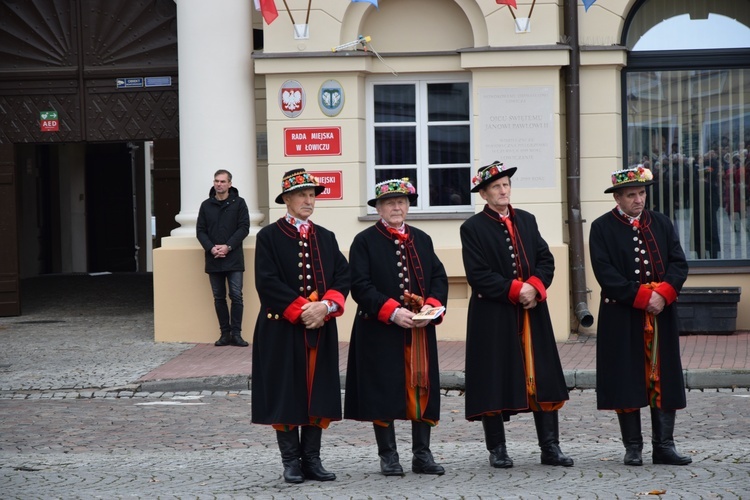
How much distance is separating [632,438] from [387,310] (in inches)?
65.3

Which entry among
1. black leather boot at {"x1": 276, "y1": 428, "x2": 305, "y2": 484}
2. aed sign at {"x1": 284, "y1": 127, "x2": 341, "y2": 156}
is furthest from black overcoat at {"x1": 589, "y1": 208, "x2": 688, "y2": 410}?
aed sign at {"x1": 284, "y1": 127, "x2": 341, "y2": 156}

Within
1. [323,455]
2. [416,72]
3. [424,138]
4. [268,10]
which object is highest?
[268,10]

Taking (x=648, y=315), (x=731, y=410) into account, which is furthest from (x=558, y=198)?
(x=648, y=315)

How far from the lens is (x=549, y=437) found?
7711 millimetres

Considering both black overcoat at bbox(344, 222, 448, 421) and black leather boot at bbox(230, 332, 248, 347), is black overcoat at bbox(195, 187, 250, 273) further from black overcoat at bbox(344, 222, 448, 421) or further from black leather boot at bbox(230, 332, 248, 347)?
black overcoat at bbox(344, 222, 448, 421)

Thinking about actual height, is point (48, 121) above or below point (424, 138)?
above

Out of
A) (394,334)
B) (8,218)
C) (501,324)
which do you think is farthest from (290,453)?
(8,218)

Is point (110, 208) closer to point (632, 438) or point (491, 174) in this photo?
point (491, 174)

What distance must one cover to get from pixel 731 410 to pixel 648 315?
8.01ft

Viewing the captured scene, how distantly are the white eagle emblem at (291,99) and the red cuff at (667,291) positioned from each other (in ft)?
22.5

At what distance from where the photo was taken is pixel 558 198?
13711mm

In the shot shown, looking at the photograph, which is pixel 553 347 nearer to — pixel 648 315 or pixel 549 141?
pixel 648 315

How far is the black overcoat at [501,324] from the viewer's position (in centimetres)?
771

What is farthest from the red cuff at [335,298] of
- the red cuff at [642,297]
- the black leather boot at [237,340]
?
the black leather boot at [237,340]
